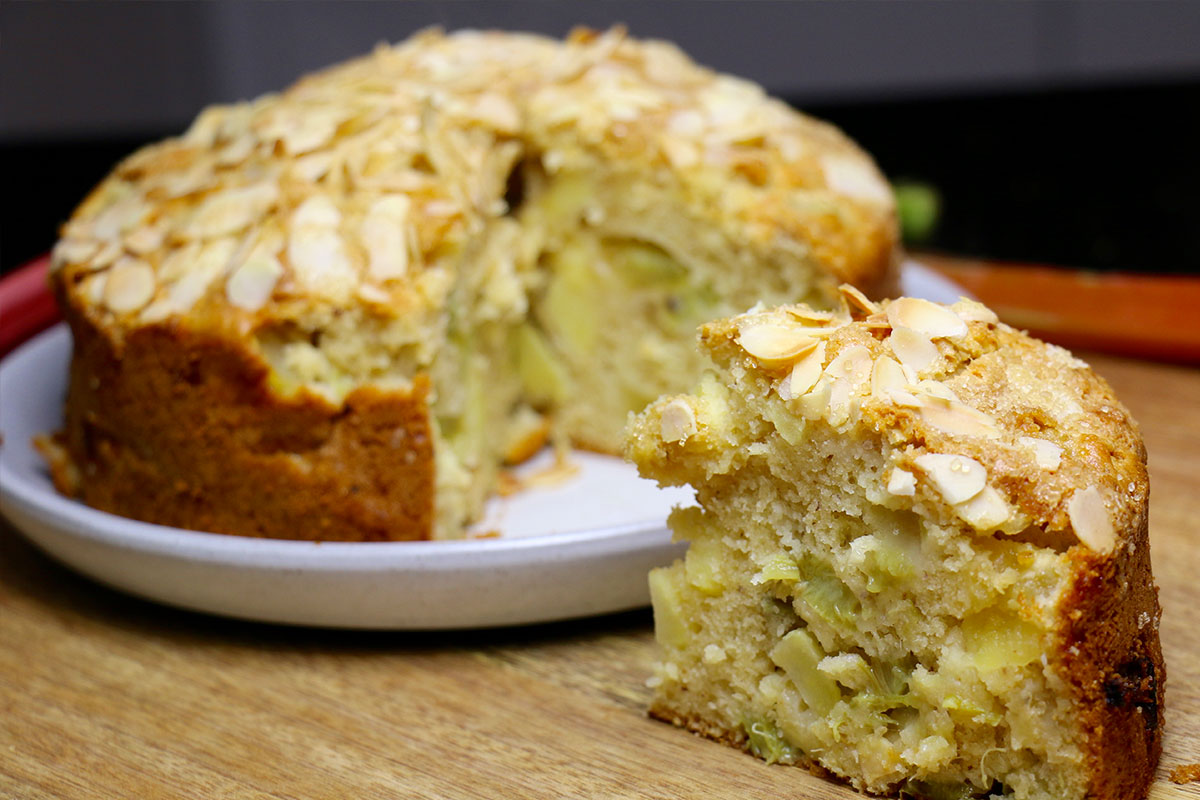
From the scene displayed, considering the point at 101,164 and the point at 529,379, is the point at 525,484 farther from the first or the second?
the point at 101,164

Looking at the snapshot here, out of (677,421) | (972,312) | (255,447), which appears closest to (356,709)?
(255,447)

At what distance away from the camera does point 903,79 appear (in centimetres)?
455

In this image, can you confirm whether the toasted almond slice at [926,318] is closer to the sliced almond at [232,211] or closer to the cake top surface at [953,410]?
the cake top surface at [953,410]

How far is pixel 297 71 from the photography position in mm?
4629

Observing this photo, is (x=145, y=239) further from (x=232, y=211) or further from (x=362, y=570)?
(x=362, y=570)

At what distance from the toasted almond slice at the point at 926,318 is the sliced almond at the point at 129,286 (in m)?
1.17

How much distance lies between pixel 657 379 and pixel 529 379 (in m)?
0.28

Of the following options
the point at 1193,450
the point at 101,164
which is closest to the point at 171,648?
the point at 1193,450

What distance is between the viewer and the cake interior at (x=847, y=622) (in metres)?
1.33

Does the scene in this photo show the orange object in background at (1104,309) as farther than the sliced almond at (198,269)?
Yes

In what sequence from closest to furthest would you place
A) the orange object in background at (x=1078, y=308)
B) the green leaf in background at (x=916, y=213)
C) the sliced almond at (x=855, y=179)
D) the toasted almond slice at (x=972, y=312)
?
the toasted almond slice at (x=972, y=312), the sliced almond at (x=855, y=179), the orange object in background at (x=1078, y=308), the green leaf in background at (x=916, y=213)

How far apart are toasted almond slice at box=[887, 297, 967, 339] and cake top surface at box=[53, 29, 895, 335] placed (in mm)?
725

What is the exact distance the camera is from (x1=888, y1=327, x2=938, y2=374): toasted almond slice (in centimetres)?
143

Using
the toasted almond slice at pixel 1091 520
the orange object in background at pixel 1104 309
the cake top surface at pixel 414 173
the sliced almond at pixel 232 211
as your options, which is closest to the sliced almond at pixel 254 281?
the cake top surface at pixel 414 173
